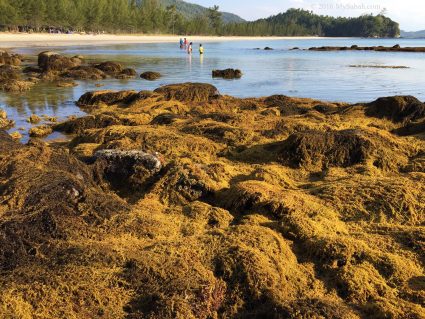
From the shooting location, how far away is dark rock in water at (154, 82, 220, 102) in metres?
13.8

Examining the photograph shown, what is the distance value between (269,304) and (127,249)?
58.4 inches

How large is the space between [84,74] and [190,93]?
35.8 feet

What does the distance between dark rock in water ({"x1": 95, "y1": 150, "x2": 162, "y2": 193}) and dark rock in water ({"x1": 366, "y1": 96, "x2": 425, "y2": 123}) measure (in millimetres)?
6941

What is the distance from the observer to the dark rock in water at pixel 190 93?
13.8 m

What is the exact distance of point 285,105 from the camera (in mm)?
12562

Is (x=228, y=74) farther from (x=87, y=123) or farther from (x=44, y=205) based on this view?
(x=44, y=205)

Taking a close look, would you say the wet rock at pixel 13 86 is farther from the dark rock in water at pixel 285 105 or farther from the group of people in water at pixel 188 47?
the group of people in water at pixel 188 47

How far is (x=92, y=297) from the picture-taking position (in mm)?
3262

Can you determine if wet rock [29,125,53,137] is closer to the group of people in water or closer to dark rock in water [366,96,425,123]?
dark rock in water [366,96,425,123]

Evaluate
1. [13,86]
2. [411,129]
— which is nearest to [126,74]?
[13,86]

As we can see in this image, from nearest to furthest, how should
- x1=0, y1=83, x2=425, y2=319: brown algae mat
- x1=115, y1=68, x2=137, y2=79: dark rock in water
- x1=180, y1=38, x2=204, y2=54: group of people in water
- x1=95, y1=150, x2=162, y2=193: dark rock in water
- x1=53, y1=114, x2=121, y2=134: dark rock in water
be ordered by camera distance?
x1=0, y1=83, x2=425, y2=319: brown algae mat → x1=95, y1=150, x2=162, y2=193: dark rock in water → x1=53, y1=114, x2=121, y2=134: dark rock in water → x1=115, y1=68, x2=137, y2=79: dark rock in water → x1=180, y1=38, x2=204, y2=54: group of people in water

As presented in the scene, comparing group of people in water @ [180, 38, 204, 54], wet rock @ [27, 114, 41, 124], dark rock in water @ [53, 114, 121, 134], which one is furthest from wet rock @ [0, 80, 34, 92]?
group of people in water @ [180, 38, 204, 54]

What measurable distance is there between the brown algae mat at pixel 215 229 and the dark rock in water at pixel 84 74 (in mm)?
15725

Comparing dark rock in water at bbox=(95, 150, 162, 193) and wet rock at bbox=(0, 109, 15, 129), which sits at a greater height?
dark rock in water at bbox=(95, 150, 162, 193)
